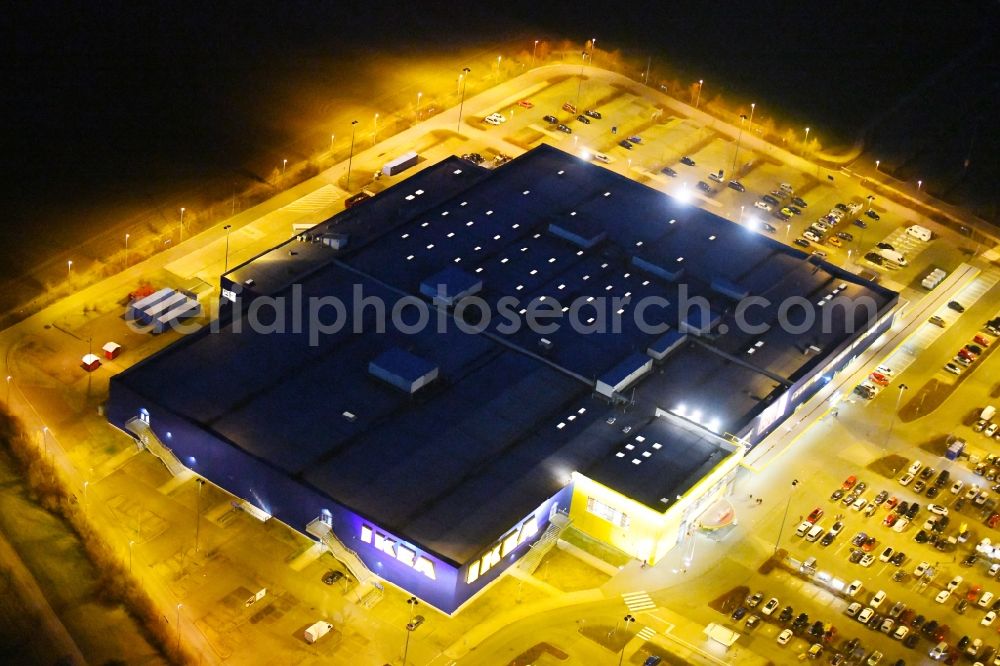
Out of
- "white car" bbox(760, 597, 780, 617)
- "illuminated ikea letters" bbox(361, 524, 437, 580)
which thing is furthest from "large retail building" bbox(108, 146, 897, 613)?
"white car" bbox(760, 597, 780, 617)

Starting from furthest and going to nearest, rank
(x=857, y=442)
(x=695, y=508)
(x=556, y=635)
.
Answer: (x=857, y=442) → (x=695, y=508) → (x=556, y=635)

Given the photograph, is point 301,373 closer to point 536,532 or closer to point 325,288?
point 325,288

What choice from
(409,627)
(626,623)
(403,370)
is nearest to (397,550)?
(409,627)

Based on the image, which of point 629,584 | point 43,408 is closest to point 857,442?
point 629,584

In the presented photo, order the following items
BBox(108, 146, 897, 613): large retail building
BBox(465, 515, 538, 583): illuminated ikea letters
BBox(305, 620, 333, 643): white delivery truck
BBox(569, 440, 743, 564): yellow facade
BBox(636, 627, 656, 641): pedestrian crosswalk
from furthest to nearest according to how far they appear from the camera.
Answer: BBox(569, 440, 743, 564): yellow facade < BBox(108, 146, 897, 613): large retail building < BBox(465, 515, 538, 583): illuminated ikea letters < BBox(636, 627, 656, 641): pedestrian crosswalk < BBox(305, 620, 333, 643): white delivery truck

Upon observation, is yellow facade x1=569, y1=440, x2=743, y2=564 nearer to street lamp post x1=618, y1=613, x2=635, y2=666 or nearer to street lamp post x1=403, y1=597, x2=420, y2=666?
street lamp post x1=618, y1=613, x2=635, y2=666

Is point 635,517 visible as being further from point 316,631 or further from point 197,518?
point 197,518
